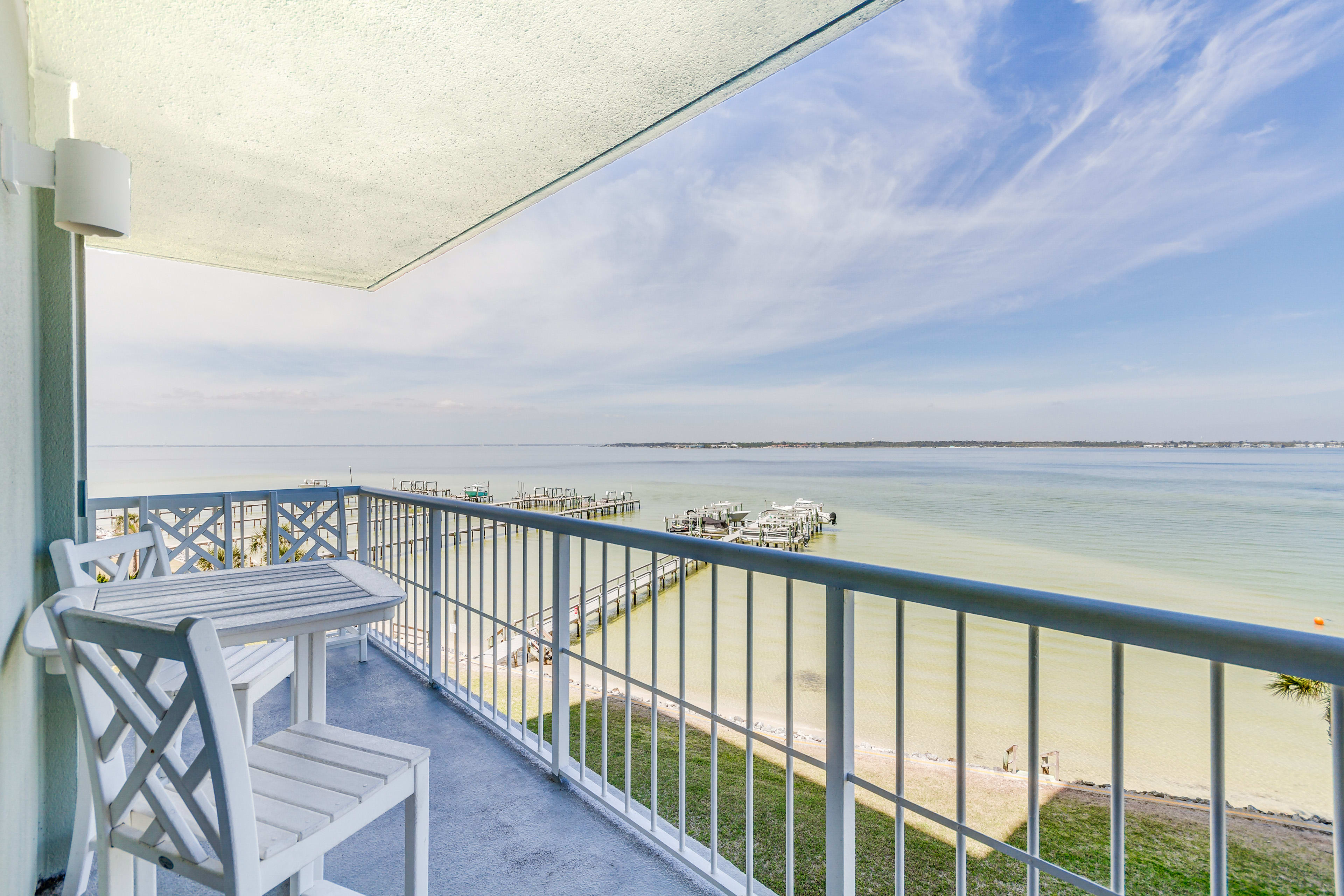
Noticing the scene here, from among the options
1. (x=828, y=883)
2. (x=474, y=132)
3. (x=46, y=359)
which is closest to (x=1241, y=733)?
(x=828, y=883)

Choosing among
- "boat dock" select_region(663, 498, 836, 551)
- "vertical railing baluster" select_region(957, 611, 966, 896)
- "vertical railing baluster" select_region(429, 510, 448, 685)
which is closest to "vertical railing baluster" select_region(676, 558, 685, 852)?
"vertical railing baluster" select_region(957, 611, 966, 896)

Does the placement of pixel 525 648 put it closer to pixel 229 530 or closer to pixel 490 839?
pixel 490 839

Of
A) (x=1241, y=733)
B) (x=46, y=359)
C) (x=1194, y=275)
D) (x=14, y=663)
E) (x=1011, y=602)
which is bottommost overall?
(x=1241, y=733)

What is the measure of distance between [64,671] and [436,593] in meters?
1.80

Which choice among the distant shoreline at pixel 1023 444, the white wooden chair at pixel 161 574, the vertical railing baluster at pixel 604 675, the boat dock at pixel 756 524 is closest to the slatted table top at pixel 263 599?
the white wooden chair at pixel 161 574

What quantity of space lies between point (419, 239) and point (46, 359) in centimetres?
197

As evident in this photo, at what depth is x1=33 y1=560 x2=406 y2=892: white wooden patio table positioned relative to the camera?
1.42 m

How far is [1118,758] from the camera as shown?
0.90m

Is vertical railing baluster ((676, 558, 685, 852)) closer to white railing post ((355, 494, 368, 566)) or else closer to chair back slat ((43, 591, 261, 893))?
chair back slat ((43, 591, 261, 893))

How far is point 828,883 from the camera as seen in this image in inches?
52.5

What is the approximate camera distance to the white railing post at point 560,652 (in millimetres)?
2244

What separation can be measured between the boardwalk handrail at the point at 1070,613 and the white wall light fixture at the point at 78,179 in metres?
1.79

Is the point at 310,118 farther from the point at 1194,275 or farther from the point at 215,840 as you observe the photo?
the point at 1194,275

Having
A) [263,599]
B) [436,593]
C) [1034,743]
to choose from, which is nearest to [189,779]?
[263,599]
